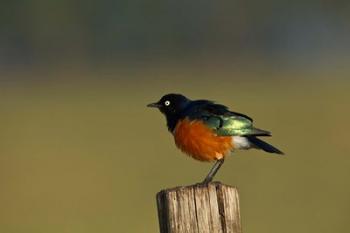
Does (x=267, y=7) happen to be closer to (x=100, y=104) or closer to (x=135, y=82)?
(x=135, y=82)

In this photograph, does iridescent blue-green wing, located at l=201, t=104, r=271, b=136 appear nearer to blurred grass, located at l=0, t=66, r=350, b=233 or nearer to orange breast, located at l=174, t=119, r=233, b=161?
orange breast, located at l=174, t=119, r=233, b=161

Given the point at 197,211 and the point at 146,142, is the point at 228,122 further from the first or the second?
the point at 146,142

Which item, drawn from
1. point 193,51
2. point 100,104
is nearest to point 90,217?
point 100,104

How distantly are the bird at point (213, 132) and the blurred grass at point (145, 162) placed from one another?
604 cm

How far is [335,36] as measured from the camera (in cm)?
5566

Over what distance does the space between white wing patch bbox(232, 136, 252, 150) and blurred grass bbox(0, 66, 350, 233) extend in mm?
6013

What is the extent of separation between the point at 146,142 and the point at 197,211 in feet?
47.8

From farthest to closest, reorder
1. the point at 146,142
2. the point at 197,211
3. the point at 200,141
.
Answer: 1. the point at 146,142
2. the point at 200,141
3. the point at 197,211

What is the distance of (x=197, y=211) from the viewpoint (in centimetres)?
525

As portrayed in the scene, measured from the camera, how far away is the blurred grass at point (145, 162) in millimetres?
14406

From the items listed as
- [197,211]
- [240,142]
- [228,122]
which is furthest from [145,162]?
[197,211]

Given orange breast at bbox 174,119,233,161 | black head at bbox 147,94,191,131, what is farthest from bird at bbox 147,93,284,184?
black head at bbox 147,94,191,131

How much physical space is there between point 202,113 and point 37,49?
4945cm

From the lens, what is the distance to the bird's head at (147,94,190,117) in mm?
7738
